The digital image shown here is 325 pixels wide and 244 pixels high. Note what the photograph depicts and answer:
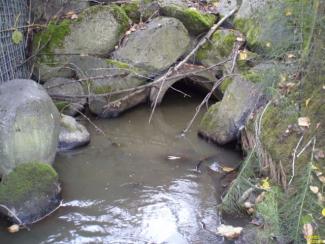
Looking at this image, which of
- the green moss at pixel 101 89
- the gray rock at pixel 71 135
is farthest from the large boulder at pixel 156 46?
the gray rock at pixel 71 135

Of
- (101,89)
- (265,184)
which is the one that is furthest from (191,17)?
(265,184)

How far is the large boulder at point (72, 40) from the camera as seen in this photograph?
277 inches

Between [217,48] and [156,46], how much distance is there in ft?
3.03

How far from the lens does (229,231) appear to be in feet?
13.1

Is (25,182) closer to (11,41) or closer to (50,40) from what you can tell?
(11,41)

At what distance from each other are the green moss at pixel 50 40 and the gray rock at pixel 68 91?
0.38 metres

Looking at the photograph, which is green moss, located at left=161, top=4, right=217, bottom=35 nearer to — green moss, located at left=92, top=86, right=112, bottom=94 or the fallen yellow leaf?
green moss, located at left=92, top=86, right=112, bottom=94

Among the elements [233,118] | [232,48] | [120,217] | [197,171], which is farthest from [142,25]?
[120,217]

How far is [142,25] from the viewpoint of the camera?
287 inches

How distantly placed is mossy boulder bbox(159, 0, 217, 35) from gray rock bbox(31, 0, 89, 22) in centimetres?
127

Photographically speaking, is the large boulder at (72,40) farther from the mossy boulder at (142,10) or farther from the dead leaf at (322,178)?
the dead leaf at (322,178)

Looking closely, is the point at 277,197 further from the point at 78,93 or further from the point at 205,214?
the point at 78,93

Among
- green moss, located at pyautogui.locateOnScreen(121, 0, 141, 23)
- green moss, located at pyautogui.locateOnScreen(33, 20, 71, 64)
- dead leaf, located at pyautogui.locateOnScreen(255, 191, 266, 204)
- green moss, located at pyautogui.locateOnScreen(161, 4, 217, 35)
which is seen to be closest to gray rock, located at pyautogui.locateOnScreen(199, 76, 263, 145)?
green moss, located at pyautogui.locateOnScreen(161, 4, 217, 35)

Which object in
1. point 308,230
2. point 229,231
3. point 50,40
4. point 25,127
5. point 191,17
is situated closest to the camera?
point 308,230
